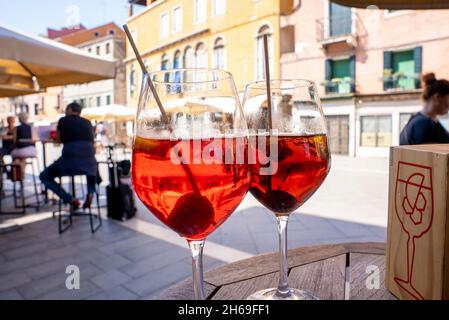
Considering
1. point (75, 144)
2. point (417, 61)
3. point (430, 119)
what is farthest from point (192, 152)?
point (417, 61)

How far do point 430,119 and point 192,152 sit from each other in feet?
7.49

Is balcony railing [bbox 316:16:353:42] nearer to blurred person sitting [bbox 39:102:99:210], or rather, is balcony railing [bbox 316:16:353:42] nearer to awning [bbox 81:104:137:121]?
awning [bbox 81:104:137:121]

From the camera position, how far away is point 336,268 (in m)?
0.62

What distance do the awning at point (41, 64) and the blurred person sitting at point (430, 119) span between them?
270 centimetres

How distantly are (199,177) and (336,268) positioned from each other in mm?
362

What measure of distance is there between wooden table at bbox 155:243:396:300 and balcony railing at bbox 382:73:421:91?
41.9ft

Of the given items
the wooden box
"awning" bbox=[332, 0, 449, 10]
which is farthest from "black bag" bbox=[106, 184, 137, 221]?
the wooden box

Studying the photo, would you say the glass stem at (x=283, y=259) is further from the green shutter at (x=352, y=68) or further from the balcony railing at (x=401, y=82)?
the green shutter at (x=352, y=68)

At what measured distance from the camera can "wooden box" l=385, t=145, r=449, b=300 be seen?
41 cm

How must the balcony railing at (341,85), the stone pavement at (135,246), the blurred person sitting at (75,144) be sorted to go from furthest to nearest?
1. the balcony railing at (341,85)
2. the blurred person sitting at (75,144)
3. the stone pavement at (135,246)

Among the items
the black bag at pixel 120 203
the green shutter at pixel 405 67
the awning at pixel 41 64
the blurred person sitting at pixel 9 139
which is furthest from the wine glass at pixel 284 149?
the green shutter at pixel 405 67

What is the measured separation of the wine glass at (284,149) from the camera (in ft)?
1.65

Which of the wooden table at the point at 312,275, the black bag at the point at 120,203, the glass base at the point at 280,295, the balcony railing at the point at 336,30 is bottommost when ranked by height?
the black bag at the point at 120,203

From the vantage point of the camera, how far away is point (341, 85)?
1309 centimetres
